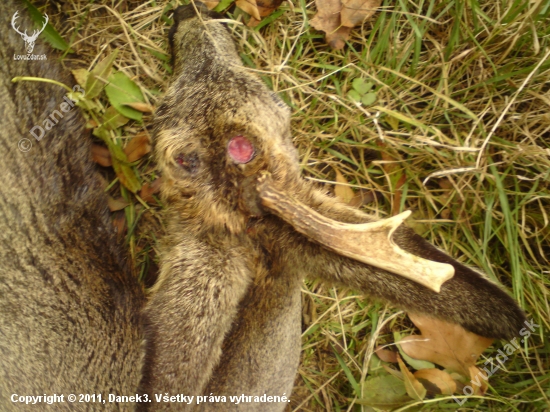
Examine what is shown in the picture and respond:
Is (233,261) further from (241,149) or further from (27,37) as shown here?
(27,37)

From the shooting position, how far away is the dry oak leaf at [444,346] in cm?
327

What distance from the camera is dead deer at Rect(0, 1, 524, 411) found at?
2.41m

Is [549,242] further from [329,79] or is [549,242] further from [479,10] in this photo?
[329,79]

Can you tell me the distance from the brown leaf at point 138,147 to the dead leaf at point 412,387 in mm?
2408

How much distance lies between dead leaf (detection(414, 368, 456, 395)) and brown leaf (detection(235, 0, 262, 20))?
286 cm

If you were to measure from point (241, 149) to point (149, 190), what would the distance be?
1268 mm

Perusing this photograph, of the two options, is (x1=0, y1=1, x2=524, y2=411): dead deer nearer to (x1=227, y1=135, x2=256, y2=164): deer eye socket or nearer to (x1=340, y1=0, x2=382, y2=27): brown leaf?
(x1=227, y1=135, x2=256, y2=164): deer eye socket

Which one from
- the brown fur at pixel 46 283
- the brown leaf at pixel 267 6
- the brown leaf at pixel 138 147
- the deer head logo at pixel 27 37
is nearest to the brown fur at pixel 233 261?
the brown fur at pixel 46 283

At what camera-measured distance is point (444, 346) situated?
3441 millimetres

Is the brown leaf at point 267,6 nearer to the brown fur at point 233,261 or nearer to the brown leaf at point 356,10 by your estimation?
the brown leaf at point 356,10

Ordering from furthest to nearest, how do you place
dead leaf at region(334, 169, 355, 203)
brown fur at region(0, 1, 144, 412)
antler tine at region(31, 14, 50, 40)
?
dead leaf at region(334, 169, 355, 203) → antler tine at region(31, 14, 50, 40) → brown fur at region(0, 1, 144, 412)

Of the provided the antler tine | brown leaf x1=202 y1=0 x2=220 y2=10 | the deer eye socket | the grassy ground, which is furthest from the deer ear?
the antler tine

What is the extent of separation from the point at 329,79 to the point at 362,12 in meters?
0.52

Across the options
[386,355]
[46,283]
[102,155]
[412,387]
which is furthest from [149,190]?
[412,387]
